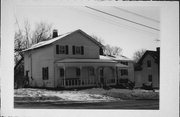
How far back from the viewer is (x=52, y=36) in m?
6.03

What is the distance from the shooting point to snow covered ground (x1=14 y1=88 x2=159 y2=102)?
599 cm

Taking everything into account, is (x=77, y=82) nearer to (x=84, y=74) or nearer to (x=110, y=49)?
(x=84, y=74)

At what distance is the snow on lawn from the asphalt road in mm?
97

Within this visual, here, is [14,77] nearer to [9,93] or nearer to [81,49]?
[9,93]

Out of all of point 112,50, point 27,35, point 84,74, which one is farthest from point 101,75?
point 27,35

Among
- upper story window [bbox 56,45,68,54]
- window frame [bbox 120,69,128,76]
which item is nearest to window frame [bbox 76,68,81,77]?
upper story window [bbox 56,45,68,54]

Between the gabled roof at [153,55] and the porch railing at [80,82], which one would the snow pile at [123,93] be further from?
the gabled roof at [153,55]

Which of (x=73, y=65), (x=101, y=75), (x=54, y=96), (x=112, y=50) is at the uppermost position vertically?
(x=112, y=50)

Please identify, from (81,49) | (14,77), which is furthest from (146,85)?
(14,77)

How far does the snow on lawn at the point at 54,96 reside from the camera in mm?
5984

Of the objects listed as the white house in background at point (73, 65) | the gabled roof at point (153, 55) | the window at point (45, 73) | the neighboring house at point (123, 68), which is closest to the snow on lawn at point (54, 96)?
the white house in background at point (73, 65)

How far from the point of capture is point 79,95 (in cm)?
601

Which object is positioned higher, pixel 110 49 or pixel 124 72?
pixel 110 49

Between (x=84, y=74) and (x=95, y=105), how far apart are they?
2.40 ft
